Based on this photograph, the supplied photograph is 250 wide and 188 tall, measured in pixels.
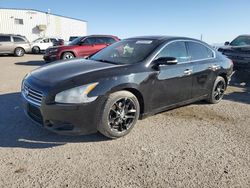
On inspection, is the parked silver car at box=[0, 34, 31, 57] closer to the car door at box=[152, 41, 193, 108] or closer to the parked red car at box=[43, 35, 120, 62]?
the parked red car at box=[43, 35, 120, 62]

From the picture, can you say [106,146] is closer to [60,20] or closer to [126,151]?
[126,151]

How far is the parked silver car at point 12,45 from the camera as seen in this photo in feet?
63.8

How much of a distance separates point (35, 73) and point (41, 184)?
202 centimetres

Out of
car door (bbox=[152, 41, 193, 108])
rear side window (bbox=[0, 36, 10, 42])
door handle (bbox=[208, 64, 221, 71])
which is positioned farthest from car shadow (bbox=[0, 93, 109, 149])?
rear side window (bbox=[0, 36, 10, 42])

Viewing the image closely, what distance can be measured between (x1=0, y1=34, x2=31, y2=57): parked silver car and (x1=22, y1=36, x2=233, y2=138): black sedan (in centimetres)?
1674

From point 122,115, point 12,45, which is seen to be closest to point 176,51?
point 122,115

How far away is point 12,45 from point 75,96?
1841 cm

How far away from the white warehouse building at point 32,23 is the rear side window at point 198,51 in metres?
31.1

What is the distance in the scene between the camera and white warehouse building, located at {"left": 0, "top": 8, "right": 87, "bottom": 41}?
31281 millimetres

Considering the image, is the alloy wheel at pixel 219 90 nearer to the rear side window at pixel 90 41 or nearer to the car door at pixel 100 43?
the car door at pixel 100 43

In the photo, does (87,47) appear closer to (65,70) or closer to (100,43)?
(100,43)

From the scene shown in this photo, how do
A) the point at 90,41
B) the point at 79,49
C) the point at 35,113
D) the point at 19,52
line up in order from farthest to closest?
the point at 19,52 → the point at 90,41 → the point at 79,49 → the point at 35,113

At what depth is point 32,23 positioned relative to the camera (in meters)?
33.1

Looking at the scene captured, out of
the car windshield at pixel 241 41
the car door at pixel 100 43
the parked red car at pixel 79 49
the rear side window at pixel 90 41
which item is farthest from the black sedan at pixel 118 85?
the rear side window at pixel 90 41
